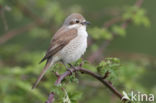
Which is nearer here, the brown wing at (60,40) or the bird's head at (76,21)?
the brown wing at (60,40)

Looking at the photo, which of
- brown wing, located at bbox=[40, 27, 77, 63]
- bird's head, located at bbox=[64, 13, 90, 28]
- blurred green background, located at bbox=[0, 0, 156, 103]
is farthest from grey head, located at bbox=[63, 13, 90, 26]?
blurred green background, located at bbox=[0, 0, 156, 103]

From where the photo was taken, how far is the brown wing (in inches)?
178

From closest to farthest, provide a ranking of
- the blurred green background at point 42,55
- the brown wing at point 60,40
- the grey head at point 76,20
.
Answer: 1. the brown wing at point 60,40
2. the blurred green background at point 42,55
3. the grey head at point 76,20

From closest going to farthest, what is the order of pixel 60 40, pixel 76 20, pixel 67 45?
pixel 60 40 < pixel 67 45 < pixel 76 20

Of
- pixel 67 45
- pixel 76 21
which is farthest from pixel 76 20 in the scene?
pixel 67 45

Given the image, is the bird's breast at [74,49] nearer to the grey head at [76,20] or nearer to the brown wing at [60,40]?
the brown wing at [60,40]

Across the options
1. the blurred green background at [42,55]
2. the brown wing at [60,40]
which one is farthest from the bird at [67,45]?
the blurred green background at [42,55]

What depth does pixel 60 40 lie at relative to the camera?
15.4 ft

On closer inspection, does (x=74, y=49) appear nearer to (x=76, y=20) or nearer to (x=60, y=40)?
(x=60, y=40)

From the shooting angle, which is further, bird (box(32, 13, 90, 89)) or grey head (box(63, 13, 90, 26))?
grey head (box(63, 13, 90, 26))

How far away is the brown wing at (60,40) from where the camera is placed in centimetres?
451

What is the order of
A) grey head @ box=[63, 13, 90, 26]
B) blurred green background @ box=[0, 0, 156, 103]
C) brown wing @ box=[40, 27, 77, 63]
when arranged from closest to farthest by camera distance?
brown wing @ box=[40, 27, 77, 63] → blurred green background @ box=[0, 0, 156, 103] → grey head @ box=[63, 13, 90, 26]

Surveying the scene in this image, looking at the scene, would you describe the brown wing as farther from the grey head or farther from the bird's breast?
the grey head

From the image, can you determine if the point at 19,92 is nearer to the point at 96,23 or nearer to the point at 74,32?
the point at 74,32
